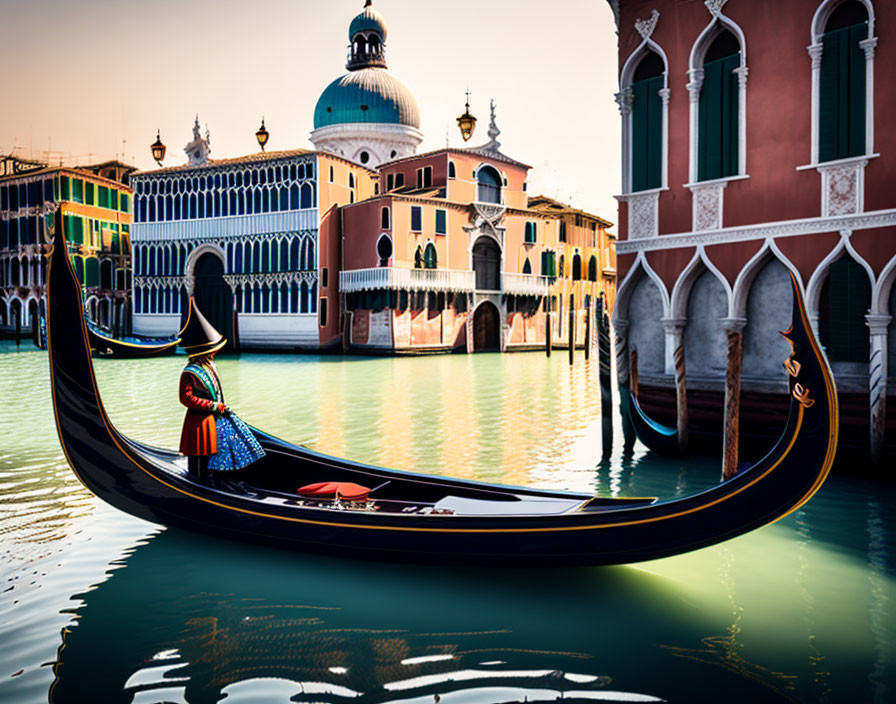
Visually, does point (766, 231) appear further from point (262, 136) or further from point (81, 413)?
point (262, 136)

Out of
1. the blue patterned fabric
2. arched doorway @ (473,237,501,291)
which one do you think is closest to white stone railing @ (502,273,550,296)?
arched doorway @ (473,237,501,291)

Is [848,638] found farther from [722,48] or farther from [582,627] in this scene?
[722,48]

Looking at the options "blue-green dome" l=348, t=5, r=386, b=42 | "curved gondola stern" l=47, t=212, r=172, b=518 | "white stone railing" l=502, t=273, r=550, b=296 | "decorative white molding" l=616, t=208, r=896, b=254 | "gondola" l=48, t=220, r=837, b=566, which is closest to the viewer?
"gondola" l=48, t=220, r=837, b=566

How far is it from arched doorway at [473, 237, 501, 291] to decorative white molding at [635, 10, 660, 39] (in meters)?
20.7

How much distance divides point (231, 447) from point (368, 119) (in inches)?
1293

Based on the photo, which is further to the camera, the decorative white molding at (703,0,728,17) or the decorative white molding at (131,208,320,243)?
the decorative white molding at (131,208,320,243)

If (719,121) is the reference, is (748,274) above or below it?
below

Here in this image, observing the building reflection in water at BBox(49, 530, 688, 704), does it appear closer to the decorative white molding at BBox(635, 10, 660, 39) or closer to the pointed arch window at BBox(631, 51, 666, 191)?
the pointed arch window at BBox(631, 51, 666, 191)

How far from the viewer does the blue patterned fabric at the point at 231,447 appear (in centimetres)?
571

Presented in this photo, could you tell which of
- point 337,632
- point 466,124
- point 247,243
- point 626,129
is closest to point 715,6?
point 626,129

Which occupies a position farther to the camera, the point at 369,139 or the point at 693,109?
the point at 369,139

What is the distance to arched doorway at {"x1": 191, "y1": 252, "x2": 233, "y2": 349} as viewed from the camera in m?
31.9

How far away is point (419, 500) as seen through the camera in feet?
18.7

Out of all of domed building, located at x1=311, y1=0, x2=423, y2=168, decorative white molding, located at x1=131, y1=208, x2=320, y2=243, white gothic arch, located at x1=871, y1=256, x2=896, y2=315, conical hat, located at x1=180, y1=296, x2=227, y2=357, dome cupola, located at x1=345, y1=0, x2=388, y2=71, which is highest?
dome cupola, located at x1=345, y1=0, x2=388, y2=71
